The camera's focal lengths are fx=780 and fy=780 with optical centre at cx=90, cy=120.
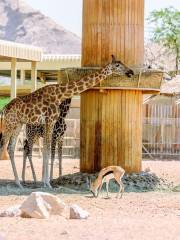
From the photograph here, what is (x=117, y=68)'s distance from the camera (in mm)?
15492

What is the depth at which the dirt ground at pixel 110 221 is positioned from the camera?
9.48 metres

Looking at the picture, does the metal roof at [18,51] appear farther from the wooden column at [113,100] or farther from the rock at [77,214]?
the rock at [77,214]

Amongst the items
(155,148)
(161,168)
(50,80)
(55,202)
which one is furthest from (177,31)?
(55,202)

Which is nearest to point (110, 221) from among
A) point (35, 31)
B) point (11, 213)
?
point (11, 213)

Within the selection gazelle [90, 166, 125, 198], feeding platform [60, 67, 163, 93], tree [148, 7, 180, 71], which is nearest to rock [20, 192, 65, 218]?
gazelle [90, 166, 125, 198]

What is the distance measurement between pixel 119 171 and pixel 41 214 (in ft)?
10.4

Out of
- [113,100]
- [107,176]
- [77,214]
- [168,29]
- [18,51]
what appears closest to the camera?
[77,214]

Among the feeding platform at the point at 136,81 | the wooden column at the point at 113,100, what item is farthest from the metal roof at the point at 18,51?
the feeding platform at the point at 136,81

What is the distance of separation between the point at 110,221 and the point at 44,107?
5.50m

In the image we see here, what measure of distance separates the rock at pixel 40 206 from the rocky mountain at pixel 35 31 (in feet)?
275

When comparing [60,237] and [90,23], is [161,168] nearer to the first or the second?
[90,23]

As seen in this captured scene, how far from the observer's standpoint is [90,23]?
53.0ft

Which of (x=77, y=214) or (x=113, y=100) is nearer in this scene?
(x=77, y=214)

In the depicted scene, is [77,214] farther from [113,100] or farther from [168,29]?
[168,29]
